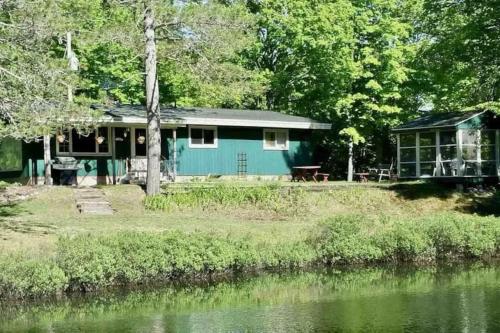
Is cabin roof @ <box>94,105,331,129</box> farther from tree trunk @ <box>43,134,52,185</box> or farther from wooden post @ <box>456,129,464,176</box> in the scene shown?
wooden post @ <box>456,129,464,176</box>

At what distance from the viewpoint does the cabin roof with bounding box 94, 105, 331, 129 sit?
25.5 m

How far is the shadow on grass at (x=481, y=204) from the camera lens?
76.1 ft

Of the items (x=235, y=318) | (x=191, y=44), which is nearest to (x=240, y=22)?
(x=191, y=44)

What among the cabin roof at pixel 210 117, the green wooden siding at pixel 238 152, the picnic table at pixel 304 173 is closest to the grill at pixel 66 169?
the cabin roof at pixel 210 117

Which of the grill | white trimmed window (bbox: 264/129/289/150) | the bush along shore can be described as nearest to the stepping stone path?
the grill

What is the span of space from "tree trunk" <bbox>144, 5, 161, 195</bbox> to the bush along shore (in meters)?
7.17

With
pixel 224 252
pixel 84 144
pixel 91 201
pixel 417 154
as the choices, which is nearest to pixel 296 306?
pixel 224 252

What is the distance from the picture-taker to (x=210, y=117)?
2783 centimetres

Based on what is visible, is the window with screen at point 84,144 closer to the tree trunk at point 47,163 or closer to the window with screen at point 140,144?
the window with screen at point 140,144

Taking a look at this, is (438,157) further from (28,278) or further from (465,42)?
(28,278)

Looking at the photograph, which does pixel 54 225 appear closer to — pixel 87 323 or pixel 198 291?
pixel 198 291

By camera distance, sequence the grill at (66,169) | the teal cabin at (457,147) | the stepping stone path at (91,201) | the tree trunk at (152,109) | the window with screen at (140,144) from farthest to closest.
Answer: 1. the window with screen at (140,144)
2. the teal cabin at (457,147)
3. the grill at (66,169)
4. the tree trunk at (152,109)
5. the stepping stone path at (91,201)

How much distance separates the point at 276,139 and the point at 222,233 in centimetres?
1453

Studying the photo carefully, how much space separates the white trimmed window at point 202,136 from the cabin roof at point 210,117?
2.22 ft
